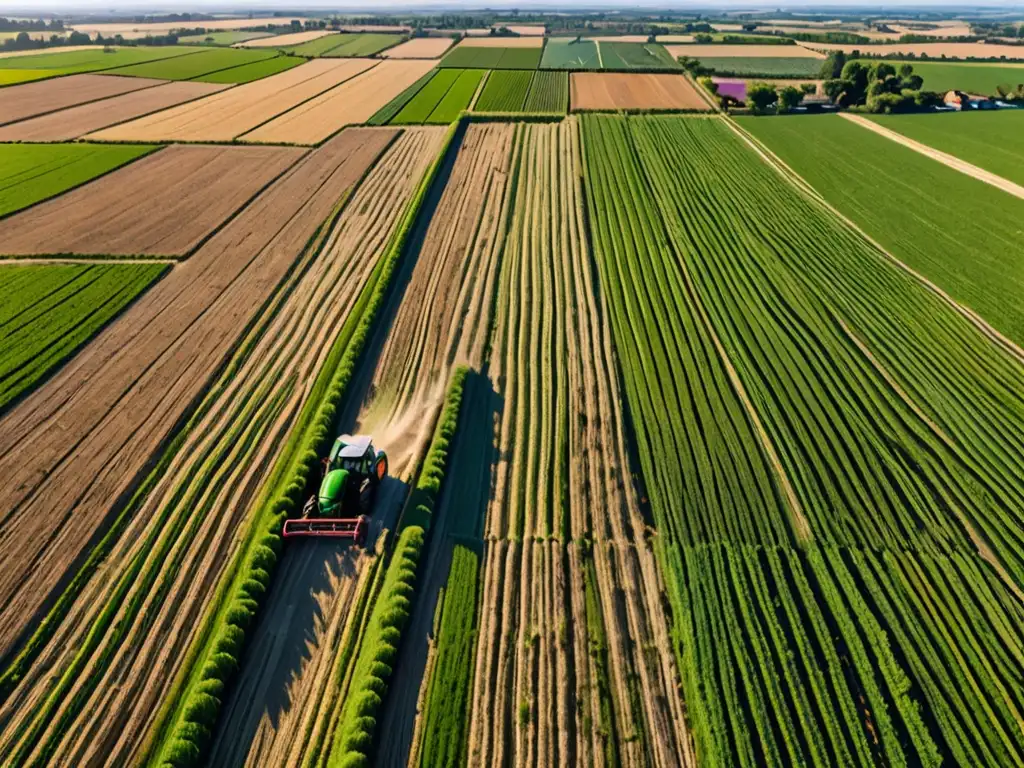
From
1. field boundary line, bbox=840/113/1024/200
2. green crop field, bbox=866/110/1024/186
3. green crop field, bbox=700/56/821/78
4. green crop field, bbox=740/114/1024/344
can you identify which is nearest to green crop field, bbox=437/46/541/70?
green crop field, bbox=700/56/821/78

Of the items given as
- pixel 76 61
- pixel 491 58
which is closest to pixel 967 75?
pixel 491 58

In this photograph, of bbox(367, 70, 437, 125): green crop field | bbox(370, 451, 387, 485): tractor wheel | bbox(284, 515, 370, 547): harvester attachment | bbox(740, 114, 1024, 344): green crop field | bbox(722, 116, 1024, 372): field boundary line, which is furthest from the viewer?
bbox(367, 70, 437, 125): green crop field

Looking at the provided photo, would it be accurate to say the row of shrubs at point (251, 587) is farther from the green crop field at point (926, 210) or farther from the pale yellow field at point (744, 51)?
the pale yellow field at point (744, 51)

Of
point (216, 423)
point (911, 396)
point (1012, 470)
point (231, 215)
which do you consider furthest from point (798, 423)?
point (231, 215)

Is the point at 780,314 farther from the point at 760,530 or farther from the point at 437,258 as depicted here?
the point at 437,258

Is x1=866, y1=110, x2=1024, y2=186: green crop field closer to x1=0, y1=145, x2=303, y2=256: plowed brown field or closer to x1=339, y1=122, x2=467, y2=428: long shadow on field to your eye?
x1=339, y1=122, x2=467, y2=428: long shadow on field

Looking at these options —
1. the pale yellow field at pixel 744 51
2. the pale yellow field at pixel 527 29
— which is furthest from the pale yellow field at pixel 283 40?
the pale yellow field at pixel 744 51
